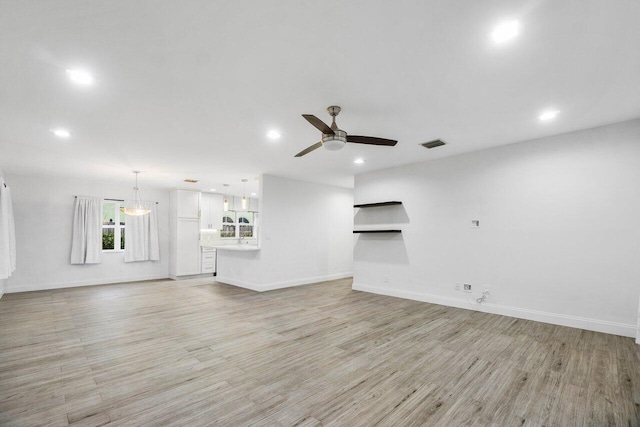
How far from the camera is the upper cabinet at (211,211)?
8.95 m

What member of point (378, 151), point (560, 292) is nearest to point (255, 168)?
point (378, 151)

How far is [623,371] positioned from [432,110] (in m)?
3.09

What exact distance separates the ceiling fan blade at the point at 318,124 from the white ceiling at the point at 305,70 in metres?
0.29

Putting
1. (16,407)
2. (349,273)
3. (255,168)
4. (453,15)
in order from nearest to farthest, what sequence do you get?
1. (453,15)
2. (16,407)
3. (255,168)
4. (349,273)

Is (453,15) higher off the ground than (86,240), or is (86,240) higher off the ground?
(453,15)

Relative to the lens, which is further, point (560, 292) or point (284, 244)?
point (284, 244)

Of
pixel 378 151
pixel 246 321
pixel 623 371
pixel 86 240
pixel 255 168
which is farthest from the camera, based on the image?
pixel 86 240

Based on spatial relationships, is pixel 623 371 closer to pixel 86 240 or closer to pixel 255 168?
pixel 255 168

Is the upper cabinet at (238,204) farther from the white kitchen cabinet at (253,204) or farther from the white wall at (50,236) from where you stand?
the white wall at (50,236)

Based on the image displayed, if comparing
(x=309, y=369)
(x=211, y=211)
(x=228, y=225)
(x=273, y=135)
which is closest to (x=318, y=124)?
(x=273, y=135)

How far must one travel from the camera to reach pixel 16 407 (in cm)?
211

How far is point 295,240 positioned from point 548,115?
5.23 metres

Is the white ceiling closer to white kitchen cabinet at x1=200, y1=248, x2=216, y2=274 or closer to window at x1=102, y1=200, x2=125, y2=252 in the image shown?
window at x1=102, y1=200, x2=125, y2=252

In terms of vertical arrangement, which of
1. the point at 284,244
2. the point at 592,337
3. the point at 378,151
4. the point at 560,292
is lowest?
the point at 592,337
